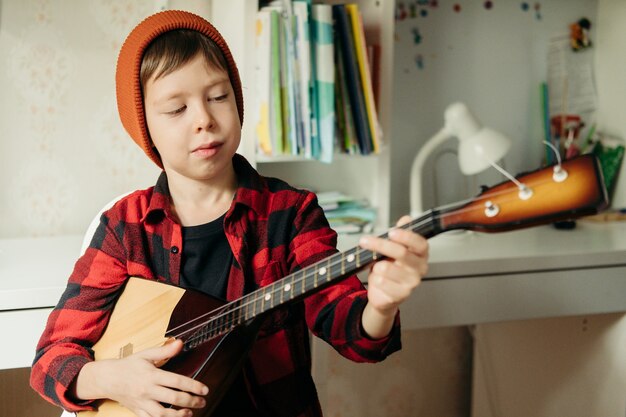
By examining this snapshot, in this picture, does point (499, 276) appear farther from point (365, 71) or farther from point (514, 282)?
point (365, 71)

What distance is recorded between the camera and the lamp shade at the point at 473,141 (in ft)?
5.81

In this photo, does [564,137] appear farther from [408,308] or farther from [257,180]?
Answer: [257,180]

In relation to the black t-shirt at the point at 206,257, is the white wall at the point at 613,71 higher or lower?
higher

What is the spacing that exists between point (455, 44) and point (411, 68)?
16cm

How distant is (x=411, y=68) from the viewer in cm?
220

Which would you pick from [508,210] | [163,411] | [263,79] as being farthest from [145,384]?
[263,79]

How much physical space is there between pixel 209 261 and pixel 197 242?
34 mm

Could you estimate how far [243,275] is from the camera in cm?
114

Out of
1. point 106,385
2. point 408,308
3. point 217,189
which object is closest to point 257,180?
point 217,189

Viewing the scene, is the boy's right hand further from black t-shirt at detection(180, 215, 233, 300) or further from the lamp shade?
the lamp shade

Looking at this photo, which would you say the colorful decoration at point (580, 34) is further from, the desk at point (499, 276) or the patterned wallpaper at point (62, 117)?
the patterned wallpaper at point (62, 117)

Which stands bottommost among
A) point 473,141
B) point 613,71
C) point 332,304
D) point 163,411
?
point 163,411

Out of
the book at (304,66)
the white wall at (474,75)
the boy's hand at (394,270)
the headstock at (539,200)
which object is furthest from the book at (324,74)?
the headstock at (539,200)

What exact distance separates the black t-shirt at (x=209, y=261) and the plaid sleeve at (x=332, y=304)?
0.11 meters
